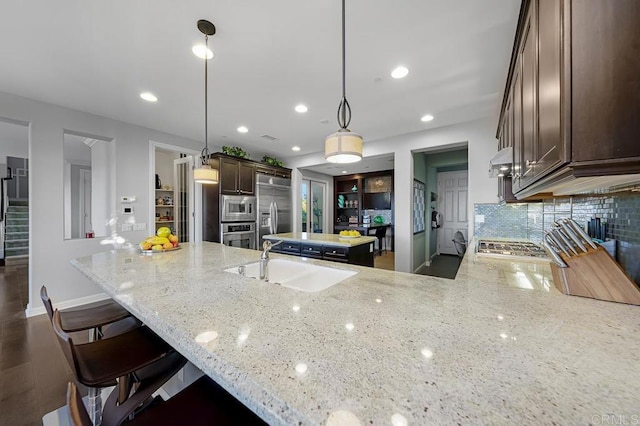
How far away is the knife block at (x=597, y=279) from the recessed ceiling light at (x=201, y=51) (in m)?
2.68

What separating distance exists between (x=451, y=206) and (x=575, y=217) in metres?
4.76

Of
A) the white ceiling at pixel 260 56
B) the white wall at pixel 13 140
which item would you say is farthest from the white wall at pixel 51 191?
the white wall at pixel 13 140

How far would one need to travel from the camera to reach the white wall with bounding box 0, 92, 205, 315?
2.88m

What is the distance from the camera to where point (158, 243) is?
2186mm

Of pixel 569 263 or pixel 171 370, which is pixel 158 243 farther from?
pixel 569 263

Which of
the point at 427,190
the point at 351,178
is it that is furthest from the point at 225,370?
the point at 351,178

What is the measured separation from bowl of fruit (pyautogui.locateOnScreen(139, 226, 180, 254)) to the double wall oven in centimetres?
188

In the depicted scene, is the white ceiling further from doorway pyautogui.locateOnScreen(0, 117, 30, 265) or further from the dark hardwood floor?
doorway pyautogui.locateOnScreen(0, 117, 30, 265)

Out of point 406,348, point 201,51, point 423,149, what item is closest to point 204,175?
point 201,51

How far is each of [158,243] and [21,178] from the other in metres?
7.10

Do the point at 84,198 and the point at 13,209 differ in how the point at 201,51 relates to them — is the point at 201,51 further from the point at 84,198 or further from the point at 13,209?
the point at 13,209

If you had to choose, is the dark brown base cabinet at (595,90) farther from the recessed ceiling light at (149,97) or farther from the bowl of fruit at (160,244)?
the recessed ceiling light at (149,97)

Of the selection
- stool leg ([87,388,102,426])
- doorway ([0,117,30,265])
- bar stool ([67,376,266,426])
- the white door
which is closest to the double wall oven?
stool leg ([87,388,102,426])

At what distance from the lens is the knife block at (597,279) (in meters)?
0.96
